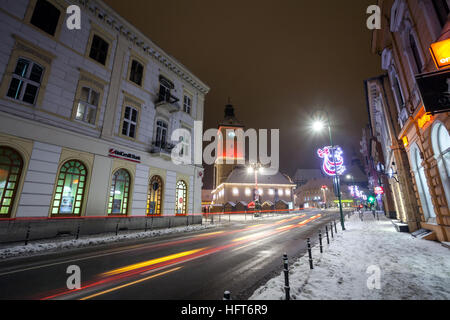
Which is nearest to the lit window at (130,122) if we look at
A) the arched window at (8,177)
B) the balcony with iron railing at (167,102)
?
the balcony with iron railing at (167,102)

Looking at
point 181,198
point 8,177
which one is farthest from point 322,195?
point 8,177

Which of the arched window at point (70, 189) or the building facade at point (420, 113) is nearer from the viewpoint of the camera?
the building facade at point (420, 113)

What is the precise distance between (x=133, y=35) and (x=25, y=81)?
9.73 meters

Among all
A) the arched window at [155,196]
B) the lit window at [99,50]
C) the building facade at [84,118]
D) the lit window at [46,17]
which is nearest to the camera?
the building facade at [84,118]

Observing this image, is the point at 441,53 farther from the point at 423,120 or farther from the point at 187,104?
the point at 187,104

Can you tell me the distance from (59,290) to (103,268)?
5.61 feet

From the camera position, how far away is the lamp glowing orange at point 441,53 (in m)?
5.25

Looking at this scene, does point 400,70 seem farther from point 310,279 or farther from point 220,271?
point 220,271

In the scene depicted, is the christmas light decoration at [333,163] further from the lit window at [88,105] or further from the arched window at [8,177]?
the arched window at [8,177]

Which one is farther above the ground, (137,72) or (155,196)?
(137,72)

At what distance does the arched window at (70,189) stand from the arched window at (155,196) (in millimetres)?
5151

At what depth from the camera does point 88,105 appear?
13.6 m

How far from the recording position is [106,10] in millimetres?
15195

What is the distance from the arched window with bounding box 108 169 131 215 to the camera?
14.3m
